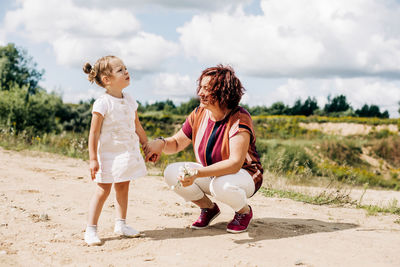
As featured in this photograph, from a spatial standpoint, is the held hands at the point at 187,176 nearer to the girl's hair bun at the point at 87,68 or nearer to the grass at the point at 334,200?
the girl's hair bun at the point at 87,68

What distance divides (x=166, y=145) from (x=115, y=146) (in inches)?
25.6

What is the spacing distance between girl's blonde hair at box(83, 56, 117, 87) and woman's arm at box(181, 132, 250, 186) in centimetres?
113

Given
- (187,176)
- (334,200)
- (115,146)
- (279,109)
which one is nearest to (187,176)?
A: (187,176)

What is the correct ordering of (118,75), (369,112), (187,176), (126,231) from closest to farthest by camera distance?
(187,176) < (118,75) < (126,231) < (369,112)

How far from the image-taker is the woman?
3303 millimetres

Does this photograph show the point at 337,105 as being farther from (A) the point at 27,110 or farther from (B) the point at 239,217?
(B) the point at 239,217

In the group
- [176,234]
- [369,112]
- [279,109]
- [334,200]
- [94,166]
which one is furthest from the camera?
[369,112]

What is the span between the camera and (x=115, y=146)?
3.27 metres

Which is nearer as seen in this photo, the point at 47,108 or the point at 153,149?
the point at 153,149

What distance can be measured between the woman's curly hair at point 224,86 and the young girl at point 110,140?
0.72 metres

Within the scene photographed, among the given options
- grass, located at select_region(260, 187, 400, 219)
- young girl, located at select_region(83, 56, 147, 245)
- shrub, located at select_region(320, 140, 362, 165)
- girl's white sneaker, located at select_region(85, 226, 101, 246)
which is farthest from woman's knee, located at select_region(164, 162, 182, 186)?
shrub, located at select_region(320, 140, 362, 165)

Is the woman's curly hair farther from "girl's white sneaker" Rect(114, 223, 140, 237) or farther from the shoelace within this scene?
"girl's white sneaker" Rect(114, 223, 140, 237)

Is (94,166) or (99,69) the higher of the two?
(99,69)

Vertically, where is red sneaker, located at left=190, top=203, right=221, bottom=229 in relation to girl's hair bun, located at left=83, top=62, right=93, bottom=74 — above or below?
below
